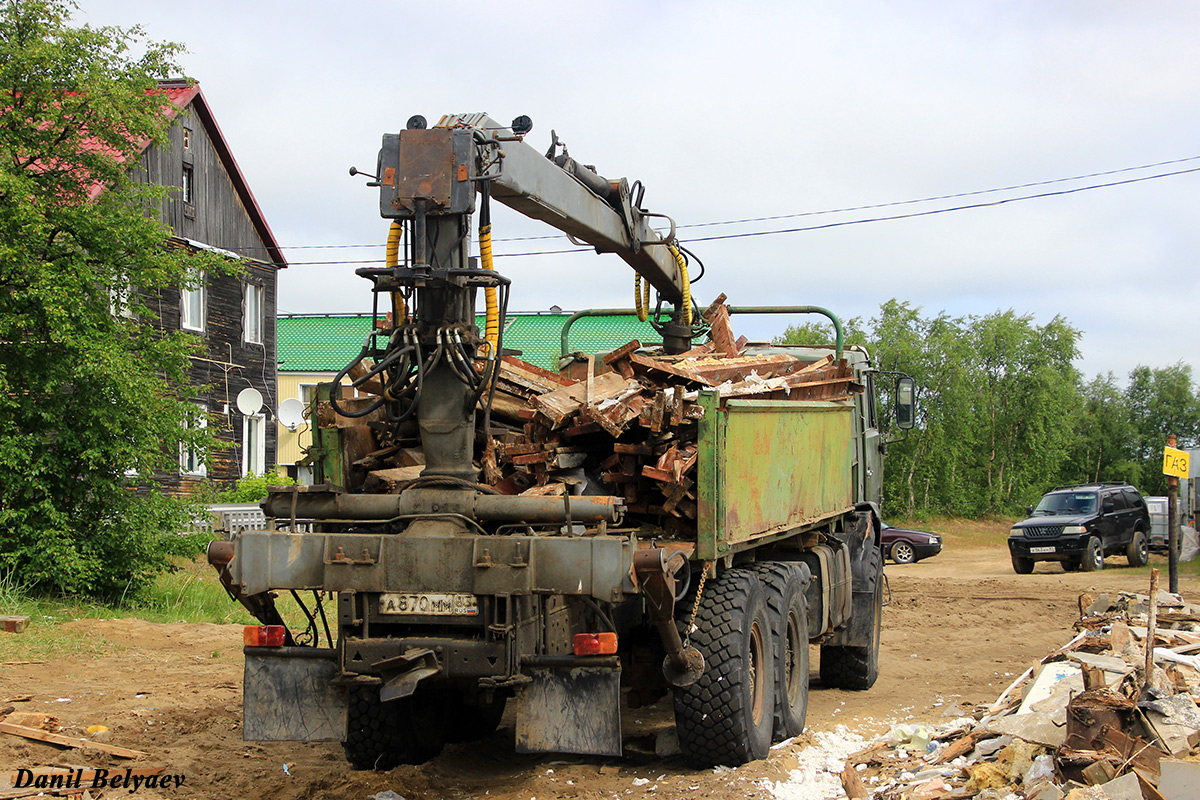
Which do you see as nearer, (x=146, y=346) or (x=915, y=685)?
(x=915, y=685)

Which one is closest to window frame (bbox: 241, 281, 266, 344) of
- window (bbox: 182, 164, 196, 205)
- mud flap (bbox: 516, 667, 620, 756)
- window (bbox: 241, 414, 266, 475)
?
window (bbox: 241, 414, 266, 475)

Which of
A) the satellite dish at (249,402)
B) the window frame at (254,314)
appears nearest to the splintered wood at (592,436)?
the satellite dish at (249,402)

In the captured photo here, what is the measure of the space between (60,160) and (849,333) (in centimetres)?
2956

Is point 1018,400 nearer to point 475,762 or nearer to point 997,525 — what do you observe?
point 997,525

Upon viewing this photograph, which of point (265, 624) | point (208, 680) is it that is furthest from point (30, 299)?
point (265, 624)

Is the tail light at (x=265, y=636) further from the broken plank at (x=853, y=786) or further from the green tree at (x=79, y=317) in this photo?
the green tree at (x=79, y=317)

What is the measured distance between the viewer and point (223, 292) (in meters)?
26.4

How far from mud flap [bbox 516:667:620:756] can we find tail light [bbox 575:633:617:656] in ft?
0.26

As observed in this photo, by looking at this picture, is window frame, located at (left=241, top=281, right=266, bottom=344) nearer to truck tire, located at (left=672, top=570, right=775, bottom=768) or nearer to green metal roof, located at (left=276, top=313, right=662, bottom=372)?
green metal roof, located at (left=276, top=313, right=662, bottom=372)

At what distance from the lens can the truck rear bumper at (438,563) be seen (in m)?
5.65

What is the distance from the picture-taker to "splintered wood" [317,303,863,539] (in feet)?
22.2

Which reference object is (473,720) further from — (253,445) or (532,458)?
(253,445)

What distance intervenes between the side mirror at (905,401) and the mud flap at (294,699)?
729 cm

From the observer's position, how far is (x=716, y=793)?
622cm
